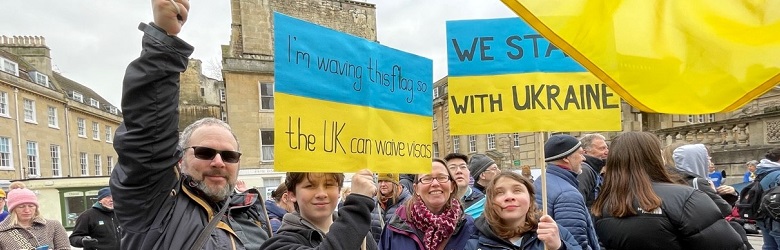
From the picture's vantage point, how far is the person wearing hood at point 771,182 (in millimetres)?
6344

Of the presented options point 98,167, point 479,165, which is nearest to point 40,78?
point 98,167

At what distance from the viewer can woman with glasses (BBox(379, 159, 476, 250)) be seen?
136 inches

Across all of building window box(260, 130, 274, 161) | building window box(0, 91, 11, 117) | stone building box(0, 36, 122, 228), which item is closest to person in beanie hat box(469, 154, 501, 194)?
stone building box(0, 36, 122, 228)

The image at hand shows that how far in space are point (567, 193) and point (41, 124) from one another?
3584 cm

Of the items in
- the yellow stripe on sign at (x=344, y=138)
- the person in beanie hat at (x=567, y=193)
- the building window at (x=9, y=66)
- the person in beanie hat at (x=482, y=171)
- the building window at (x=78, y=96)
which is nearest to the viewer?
the yellow stripe on sign at (x=344, y=138)

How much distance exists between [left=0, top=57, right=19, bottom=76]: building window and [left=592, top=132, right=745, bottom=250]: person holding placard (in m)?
34.2

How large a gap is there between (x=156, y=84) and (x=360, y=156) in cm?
118

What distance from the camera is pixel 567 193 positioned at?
3611 millimetres

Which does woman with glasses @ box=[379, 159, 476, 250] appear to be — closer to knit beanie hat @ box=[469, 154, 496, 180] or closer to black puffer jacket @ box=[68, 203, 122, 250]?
knit beanie hat @ box=[469, 154, 496, 180]

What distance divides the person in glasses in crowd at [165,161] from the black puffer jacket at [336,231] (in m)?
0.22

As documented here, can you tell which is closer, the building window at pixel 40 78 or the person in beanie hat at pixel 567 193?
the person in beanie hat at pixel 567 193

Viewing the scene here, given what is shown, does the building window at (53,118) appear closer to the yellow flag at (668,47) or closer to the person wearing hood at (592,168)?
the person wearing hood at (592,168)

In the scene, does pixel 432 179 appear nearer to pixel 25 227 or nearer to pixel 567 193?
pixel 567 193

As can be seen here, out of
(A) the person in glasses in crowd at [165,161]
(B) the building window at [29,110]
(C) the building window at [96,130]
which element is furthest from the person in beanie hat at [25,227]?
(C) the building window at [96,130]
